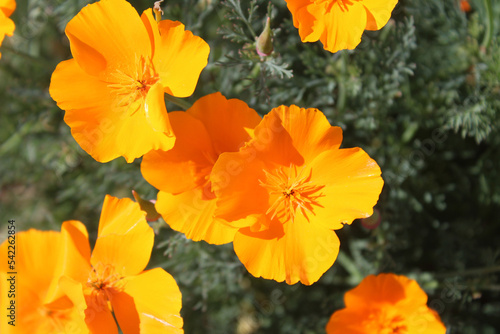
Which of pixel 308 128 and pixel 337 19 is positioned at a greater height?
pixel 337 19

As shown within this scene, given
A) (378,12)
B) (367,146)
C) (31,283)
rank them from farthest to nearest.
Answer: (367,146), (31,283), (378,12)

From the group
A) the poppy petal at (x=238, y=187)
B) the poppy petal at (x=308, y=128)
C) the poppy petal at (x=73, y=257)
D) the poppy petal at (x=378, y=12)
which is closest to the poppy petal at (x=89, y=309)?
the poppy petal at (x=73, y=257)

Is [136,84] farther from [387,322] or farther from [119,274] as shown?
[387,322]

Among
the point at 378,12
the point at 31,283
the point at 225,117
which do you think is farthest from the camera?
the point at 31,283

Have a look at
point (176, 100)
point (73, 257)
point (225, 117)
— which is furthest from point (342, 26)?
point (73, 257)

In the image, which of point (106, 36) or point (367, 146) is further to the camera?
point (367, 146)

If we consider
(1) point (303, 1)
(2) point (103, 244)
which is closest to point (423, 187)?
(1) point (303, 1)
